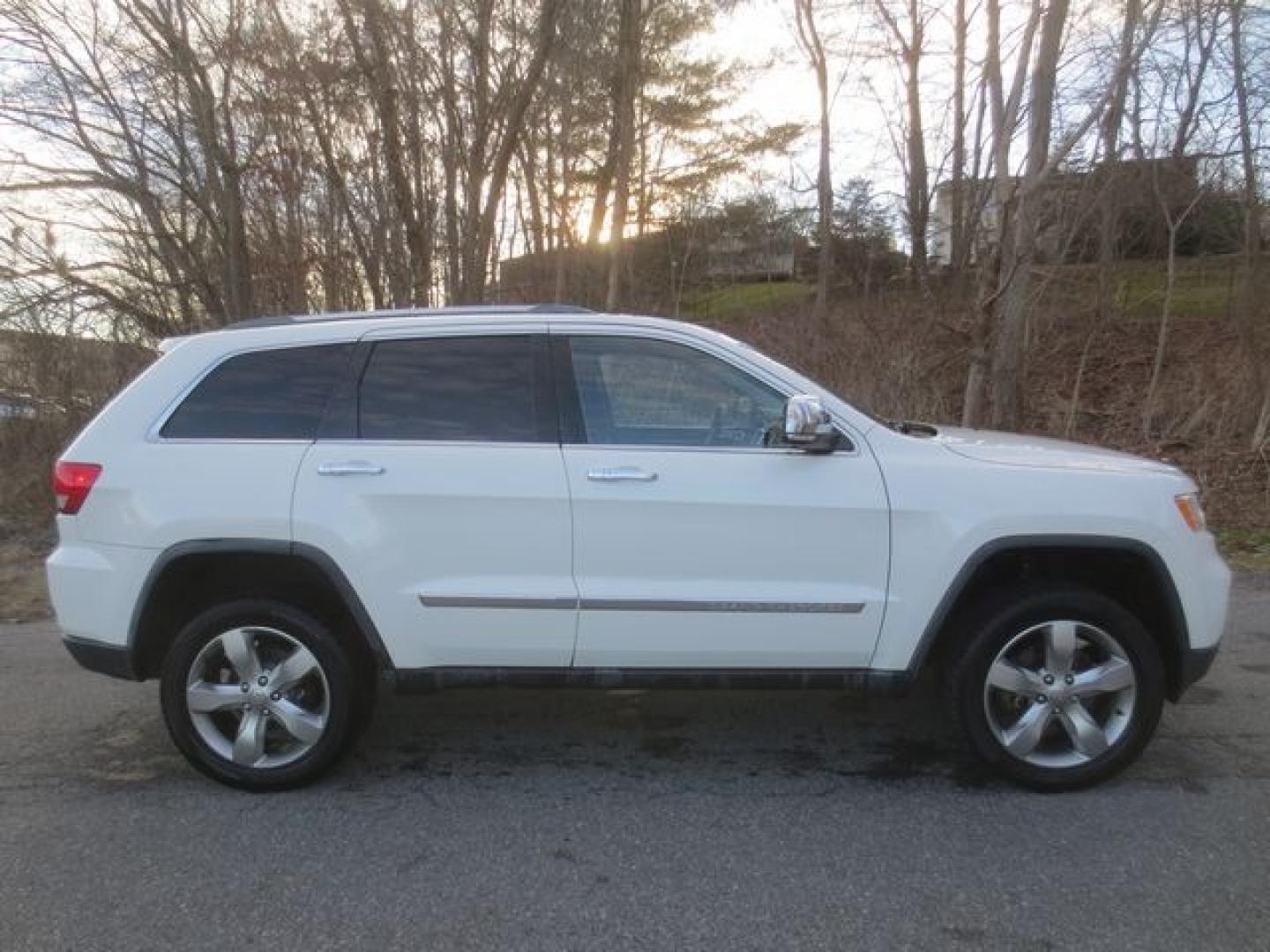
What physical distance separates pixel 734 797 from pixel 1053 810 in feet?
3.83

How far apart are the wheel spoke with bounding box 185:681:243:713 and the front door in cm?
138

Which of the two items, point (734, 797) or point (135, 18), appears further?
point (135, 18)

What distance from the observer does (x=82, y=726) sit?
15.4 feet

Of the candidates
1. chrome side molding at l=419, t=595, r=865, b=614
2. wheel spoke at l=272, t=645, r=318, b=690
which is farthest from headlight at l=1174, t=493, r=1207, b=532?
wheel spoke at l=272, t=645, r=318, b=690

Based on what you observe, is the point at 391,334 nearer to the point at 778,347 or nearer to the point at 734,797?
the point at 734,797

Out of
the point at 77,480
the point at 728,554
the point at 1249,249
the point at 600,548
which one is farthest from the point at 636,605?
the point at 1249,249

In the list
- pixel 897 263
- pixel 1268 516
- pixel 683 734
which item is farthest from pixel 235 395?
pixel 897 263

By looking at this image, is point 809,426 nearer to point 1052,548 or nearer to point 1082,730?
point 1052,548

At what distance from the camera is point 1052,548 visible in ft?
12.4

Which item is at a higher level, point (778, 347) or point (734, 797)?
point (778, 347)

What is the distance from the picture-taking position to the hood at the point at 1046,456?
3.82 meters

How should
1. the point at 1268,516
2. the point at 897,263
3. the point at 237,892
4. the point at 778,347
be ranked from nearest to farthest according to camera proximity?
the point at 237,892
the point at 1268,516
the point at 778,347
the point at 897,263

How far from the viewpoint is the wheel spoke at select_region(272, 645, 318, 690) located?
3875 millimetres

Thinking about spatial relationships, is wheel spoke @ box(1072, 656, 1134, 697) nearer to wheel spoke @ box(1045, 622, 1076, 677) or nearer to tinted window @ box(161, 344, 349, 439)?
wheel spoke @ box(1045, 622, 1076, 677)
